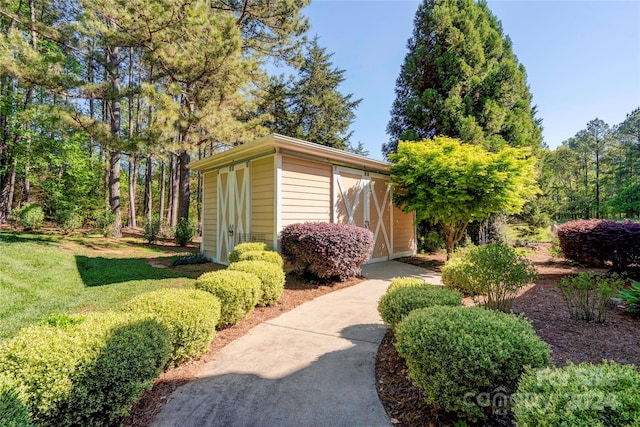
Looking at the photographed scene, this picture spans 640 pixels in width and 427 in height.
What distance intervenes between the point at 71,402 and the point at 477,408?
261 cm

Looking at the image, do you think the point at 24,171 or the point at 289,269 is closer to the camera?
the point at 289,269

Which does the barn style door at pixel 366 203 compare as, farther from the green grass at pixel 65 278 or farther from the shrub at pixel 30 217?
the shrub at pixel 30 217

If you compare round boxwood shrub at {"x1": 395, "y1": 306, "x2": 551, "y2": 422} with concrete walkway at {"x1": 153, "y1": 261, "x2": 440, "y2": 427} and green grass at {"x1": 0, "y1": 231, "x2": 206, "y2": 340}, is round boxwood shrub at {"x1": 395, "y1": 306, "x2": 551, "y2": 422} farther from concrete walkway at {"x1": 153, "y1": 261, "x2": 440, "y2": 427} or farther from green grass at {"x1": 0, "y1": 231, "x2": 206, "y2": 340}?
green grass at {"x1": 0, "y1": 231, "x2": 206, "y2": 340}

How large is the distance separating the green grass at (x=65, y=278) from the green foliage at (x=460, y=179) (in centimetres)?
627

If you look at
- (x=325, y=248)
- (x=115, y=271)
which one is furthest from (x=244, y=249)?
(x=115, y=271)

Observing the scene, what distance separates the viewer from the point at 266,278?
450 cm

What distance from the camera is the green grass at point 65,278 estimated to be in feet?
14.7

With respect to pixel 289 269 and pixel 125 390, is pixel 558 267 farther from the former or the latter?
pixel 125 390

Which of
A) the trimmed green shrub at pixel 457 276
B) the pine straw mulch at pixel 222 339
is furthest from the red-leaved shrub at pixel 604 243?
the pine straw mulch at pixel 222 339

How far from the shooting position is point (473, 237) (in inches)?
434

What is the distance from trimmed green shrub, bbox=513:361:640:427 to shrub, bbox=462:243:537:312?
2.08m

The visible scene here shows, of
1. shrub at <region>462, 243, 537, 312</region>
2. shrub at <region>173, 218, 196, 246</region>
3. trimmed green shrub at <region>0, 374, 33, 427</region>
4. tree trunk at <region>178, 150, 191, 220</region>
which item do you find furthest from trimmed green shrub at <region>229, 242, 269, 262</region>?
tree trunk at <region>178, 150, 191, 220</region>

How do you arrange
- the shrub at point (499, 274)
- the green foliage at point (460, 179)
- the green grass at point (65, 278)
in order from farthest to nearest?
the green foliage at point (460, 179) → the green grass at point (65, 278) → the shrub at point (499, 274)

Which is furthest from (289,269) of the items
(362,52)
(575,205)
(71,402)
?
(575,205)
